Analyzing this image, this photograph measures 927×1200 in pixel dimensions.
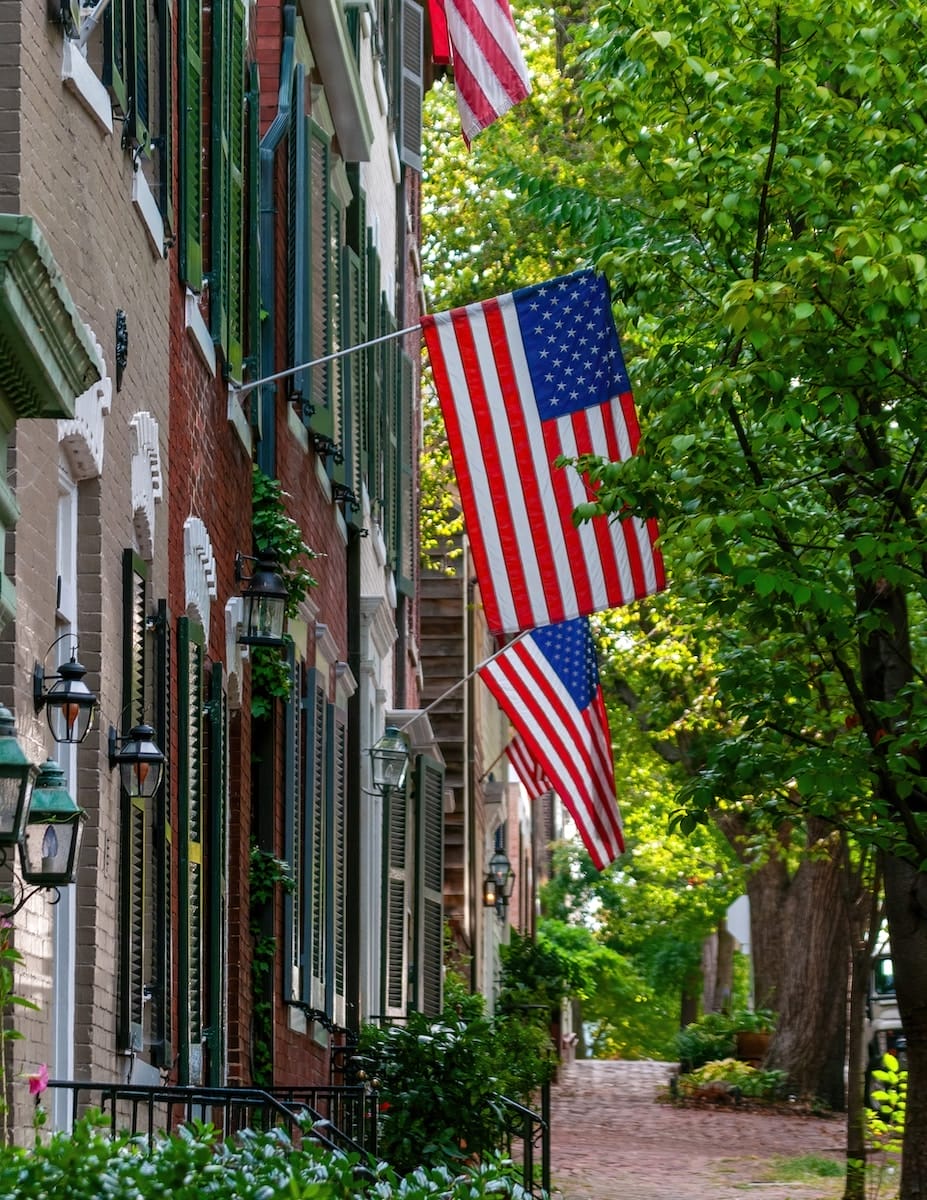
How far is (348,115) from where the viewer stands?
58.5 ft

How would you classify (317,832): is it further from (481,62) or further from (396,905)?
(481,62)

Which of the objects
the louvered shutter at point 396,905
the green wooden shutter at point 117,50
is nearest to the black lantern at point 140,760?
the green wooden shutter at point 117,50

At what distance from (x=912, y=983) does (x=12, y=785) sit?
30.4 feet

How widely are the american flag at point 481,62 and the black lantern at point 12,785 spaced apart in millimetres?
9516

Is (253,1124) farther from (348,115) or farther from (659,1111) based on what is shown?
(659,1111)

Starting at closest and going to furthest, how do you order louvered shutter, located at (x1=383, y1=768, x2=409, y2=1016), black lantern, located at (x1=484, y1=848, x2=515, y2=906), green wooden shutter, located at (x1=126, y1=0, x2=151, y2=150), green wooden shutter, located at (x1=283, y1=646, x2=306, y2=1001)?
1. green wooden shutter, located at (x1=126, y1=0, x2=151, y2=150)
2. green wooden shutter, located at (x1=283, y1=646, x2=306, y2=1001)
3. louvered shutter, located at (x1=383, y1=768, x2=409, y2=1016)
4. black lantern, located at (x1=484, y1=848, x2=515, y2=906)

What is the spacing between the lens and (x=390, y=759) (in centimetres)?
1850

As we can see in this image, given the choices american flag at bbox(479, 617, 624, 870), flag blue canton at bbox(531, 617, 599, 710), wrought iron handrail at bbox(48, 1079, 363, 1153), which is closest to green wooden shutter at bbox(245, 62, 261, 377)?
wrought iron handrail at bbox(48, 1079, 363, 1153)

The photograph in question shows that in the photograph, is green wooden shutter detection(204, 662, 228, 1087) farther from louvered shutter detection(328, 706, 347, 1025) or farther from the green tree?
louvered shutter detection(328, 706, 347, 1025)

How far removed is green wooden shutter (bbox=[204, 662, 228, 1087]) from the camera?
11.7 meters

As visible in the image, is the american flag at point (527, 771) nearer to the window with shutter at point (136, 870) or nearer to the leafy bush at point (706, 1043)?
the leafy bush at point (706, 1043)

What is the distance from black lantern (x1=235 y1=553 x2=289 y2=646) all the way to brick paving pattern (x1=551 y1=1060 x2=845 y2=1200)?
26.5 ft

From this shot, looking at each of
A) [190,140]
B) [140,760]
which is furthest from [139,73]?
[140,760]

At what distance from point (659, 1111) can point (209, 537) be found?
2151 cm
